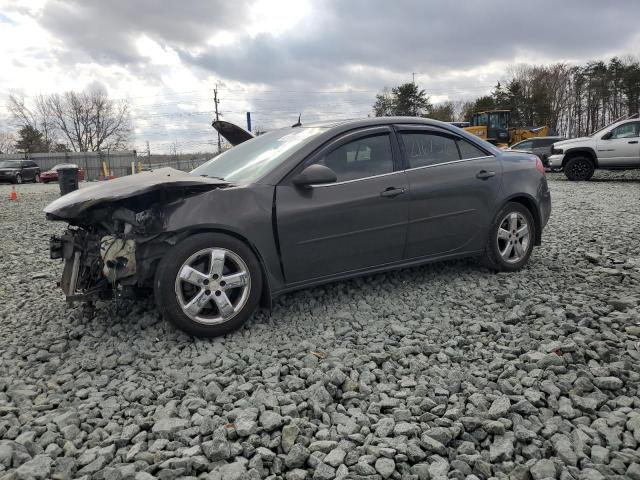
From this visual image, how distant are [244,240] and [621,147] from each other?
47.5 ft

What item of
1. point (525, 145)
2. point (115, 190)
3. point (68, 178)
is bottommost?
point (115, 190)

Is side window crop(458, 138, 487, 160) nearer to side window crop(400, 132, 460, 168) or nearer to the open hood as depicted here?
side window crop(400, 132, 460, 168)

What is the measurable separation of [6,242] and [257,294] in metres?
5.79

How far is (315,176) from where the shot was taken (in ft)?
11.6

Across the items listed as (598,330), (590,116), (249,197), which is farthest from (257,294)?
(590,116)

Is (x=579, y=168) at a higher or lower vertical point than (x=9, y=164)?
lower

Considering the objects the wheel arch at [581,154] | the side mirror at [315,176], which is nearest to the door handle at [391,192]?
the side mirror at [315,176]

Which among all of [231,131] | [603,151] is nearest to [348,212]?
[231,131]

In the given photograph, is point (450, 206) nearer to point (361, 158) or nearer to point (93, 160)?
point (361, 158)

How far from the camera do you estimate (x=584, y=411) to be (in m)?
2.44

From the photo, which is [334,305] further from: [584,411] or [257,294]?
[584,411]

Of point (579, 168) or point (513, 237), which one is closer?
point (513, 237)

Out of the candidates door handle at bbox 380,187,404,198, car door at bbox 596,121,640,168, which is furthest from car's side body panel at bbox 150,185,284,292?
car door at bbox 596,121,640,168

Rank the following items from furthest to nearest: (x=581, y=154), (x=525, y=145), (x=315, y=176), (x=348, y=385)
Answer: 1. (x=525, y=145)
2. (x=581, y=154)
3. (x=315, y=176)
4. (x=348, y=385)
